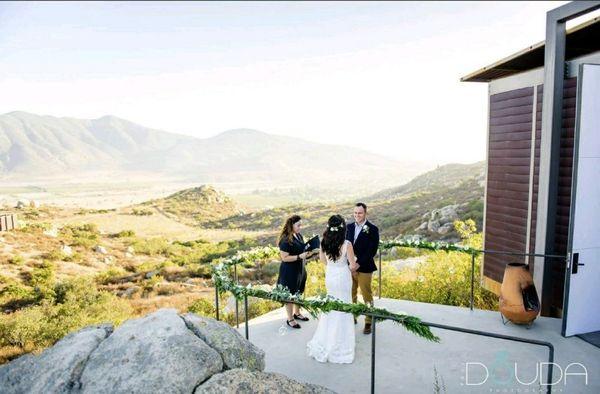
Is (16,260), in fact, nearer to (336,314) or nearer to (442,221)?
(336,314)

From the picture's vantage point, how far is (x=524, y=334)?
6586 mm

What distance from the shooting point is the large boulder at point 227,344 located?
4.70 m

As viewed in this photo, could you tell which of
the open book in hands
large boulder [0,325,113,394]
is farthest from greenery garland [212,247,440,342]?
large boulder [0,325,113,394]

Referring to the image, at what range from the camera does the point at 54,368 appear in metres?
4.50

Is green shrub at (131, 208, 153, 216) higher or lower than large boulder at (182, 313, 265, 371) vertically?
lower

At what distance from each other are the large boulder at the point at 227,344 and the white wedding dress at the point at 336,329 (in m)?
1.15

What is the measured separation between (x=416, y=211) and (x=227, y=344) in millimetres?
37920

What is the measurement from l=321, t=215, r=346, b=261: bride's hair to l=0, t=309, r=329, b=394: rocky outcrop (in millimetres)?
1652

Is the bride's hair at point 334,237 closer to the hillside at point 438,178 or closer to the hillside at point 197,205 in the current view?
the hillside at point 197,205

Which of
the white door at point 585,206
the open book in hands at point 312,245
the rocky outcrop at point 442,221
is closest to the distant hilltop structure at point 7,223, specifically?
the open book in hands at point 312,245

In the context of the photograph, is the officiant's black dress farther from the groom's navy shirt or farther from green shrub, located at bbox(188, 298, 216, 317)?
green shrub, located at bbox(188, 298, 216, 317)

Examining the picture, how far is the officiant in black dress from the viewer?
6.72 metres

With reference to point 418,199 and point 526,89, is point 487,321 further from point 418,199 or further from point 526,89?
point 418,199

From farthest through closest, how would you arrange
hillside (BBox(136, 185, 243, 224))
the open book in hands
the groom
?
hillside (BBox(136, 185, 243, 224)) < the open book in hands < the groom
